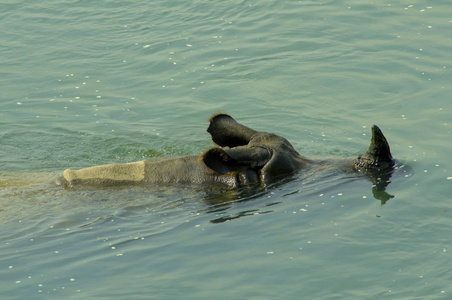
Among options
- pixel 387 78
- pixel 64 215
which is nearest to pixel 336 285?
pixel 64 215

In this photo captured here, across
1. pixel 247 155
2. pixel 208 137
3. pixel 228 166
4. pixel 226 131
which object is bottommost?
pixel 208 137

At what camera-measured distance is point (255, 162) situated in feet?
33.7

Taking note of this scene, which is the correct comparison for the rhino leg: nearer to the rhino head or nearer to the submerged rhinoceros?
the submerged rhinoceros

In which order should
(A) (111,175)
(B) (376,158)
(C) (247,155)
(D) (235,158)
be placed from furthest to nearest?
(B) (376,158) → (A) (111,175) → (C) (247,155) → (D) (235,158)

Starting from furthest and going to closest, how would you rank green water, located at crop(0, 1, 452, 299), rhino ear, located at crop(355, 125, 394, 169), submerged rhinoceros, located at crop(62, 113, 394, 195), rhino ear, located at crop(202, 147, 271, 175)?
1. rhino ear, located at crop(355, 125, 394, 169)
2. submerged rhinoceros, located at crop(62, 113, 394, 195)
3. rhino ear, located at crop(202, 147, 271, 175)
4. green water, located at crop(0, 1, 452, 299)

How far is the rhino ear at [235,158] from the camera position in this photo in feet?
32.8

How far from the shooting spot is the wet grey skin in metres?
10.2

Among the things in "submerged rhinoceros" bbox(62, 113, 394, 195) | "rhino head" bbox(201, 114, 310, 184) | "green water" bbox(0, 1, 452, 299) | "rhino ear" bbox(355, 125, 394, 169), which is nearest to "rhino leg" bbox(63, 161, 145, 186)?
"submerged rhinoceros" bbox(62, 113, 394, 195)

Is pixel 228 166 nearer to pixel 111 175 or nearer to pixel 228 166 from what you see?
pixel 228 166

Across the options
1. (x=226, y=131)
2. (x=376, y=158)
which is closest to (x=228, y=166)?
(x=226, y=131)

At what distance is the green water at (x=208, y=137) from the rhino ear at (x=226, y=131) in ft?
2.85

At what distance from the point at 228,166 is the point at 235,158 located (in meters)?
0.20

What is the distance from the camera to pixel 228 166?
1021cm

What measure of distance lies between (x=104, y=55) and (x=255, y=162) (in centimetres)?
875
